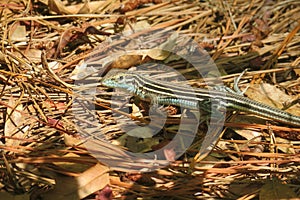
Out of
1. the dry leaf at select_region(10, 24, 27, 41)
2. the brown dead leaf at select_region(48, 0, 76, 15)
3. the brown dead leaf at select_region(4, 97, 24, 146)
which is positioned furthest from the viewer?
the brown dead leaf at select_region(48, 0, 76, 15)

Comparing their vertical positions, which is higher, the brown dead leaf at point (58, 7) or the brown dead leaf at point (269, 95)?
the brown dead leaf at point (58, 7)

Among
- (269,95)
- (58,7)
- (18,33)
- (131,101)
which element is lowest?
(269,95)

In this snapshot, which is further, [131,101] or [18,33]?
[18,33]

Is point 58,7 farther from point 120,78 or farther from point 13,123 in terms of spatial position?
point 13,123

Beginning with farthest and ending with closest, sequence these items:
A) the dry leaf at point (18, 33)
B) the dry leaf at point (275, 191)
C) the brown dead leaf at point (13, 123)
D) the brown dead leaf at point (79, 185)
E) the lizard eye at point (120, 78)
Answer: the dry leaf at point (18, 33) < the lizard eye at point (120, 78) < the brown dead leaf at point (13, 123) < the dry leaf at point (275, 191) < the brown dead leaf at point (79, 185)

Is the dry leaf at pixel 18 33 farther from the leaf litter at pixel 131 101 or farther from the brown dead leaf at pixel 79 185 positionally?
the brown dead leaf at pixel 79 185

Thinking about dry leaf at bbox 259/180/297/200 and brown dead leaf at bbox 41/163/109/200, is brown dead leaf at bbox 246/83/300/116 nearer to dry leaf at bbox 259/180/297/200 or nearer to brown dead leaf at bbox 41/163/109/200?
dry leaf at bbox 259/180/297/200

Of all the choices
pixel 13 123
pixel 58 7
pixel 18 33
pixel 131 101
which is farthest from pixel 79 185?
pixel 58 7

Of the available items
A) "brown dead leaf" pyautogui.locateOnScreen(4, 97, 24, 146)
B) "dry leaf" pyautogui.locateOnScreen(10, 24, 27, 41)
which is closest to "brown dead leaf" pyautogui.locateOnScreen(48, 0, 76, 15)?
"dry leaf" pyautogui.locateOnScreen(10, 24, 27, 41)

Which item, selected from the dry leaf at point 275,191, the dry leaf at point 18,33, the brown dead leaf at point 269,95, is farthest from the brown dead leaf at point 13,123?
the brown dead leaf at point 269,95

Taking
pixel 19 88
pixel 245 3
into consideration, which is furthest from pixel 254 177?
pixel 245 3

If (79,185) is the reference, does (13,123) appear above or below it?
above
